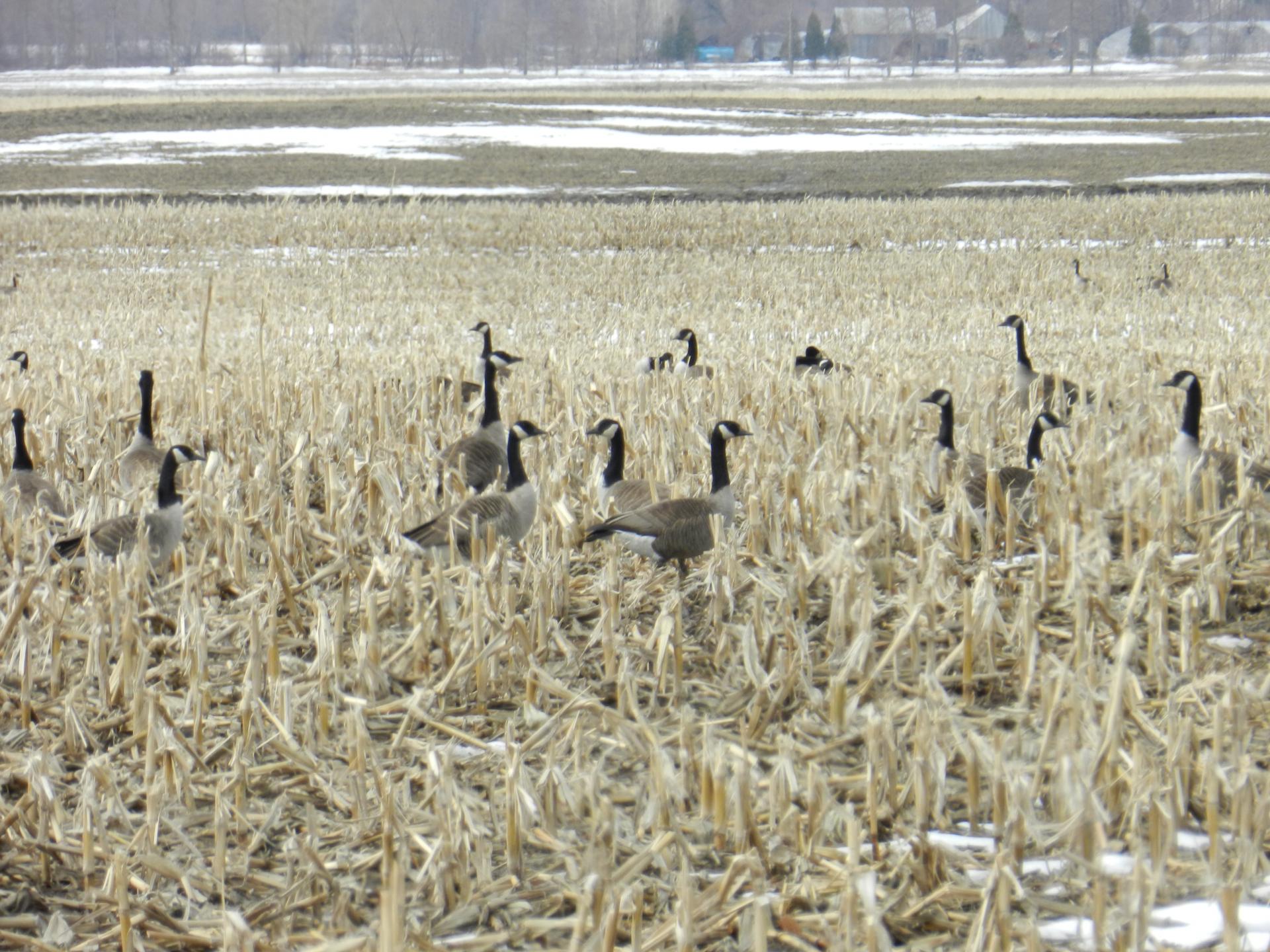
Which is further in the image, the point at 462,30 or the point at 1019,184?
the point at 462,30

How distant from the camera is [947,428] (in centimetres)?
720

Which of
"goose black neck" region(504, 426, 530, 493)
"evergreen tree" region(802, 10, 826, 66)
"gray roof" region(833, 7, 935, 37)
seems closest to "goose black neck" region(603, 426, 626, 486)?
"goose black neck" region(504, 426, 530, 493)

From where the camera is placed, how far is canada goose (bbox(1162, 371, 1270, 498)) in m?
6.61

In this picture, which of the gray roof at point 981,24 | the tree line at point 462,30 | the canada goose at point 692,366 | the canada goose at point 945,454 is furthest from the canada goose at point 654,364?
the gray roof at point 981,24

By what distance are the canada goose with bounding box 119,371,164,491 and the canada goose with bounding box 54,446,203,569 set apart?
1.20 meters

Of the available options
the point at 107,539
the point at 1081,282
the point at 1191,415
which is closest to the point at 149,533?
the point at 107,539

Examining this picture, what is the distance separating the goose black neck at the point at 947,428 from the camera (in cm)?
719

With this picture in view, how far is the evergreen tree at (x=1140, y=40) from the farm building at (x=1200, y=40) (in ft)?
3.57

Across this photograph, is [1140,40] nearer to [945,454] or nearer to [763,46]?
[763,46]

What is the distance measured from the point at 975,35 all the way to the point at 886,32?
607 inches

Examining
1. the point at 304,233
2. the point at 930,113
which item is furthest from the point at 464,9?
the point at 304,233

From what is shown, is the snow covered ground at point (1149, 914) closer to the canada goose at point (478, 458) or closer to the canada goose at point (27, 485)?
the canada goose at point (478, 458)

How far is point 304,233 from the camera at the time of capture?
25.7 metres

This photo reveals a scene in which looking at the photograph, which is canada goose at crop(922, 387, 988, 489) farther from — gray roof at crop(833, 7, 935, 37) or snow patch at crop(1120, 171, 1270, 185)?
gray roof at crop(833, 7, 935, 37)
